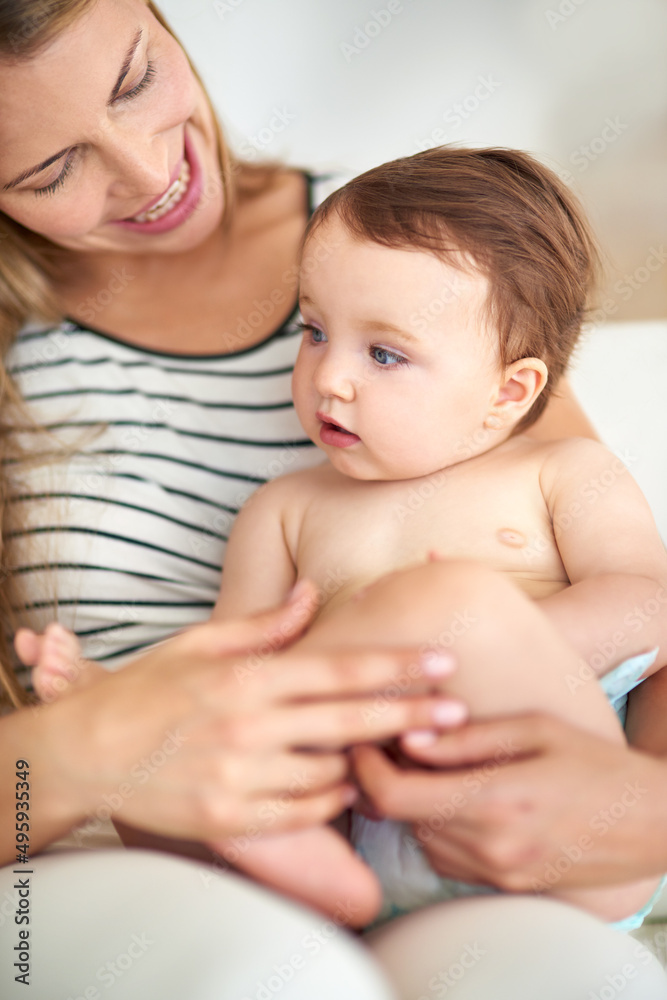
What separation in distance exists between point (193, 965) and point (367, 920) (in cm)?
16

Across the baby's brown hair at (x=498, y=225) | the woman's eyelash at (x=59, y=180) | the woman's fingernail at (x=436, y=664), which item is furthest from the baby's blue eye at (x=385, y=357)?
the woman's eyelash at (x=59, y=180)

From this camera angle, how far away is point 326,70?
3.80ft

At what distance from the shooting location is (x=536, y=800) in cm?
60

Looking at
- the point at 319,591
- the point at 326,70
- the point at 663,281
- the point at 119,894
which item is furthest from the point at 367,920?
the point at 326,70

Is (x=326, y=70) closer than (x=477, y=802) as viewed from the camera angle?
No

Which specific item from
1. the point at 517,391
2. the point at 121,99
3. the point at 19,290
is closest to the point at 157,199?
the point at 121,99

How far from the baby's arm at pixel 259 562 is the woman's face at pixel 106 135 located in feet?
1.38

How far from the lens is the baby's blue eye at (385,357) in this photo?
2.69 ft

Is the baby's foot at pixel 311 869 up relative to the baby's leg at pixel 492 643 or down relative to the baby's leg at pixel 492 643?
down

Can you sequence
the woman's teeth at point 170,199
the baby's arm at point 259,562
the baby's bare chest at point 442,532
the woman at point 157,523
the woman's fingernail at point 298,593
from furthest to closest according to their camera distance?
the woman's teeth at point 170,199 → the baby's arm at point 259,562 → the baby's bare chest at point 442,532 → the woman's fingernail at point 298,593 → the woman at point 157,523

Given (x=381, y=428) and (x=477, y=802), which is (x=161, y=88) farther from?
(x=477, y=802)

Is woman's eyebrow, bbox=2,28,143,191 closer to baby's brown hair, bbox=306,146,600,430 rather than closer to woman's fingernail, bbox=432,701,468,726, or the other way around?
baby's brown hair, bbox=306,146,600,430

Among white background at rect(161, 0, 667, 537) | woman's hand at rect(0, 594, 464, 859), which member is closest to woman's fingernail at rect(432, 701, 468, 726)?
woman's hand at rect(0, 594, 464, 859)

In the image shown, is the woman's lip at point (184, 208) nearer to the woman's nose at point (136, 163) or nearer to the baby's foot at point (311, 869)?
the woman's nose at point (136, 163)
